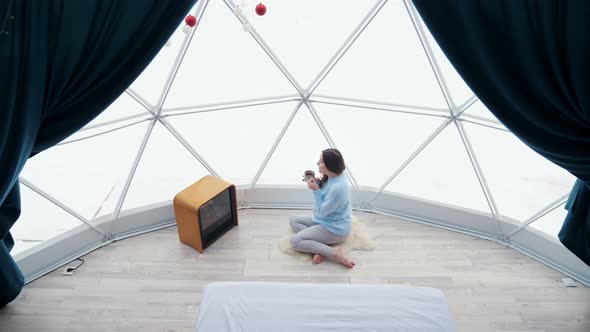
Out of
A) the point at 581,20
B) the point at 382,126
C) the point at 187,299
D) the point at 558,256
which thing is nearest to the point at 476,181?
the point at 558,256

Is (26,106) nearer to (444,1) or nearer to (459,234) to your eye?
(444,1)

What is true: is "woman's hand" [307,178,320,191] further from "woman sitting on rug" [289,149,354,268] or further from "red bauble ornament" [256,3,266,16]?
"red bauble ornament" [256,3,266,16]

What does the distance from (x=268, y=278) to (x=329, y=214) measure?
3.56 feet

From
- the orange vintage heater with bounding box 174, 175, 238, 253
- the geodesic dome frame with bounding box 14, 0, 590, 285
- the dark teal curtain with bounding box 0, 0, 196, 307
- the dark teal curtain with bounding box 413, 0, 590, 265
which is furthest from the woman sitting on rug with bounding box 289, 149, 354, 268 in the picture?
the dark teal curtain with bounding box 0, 0, 196, 307

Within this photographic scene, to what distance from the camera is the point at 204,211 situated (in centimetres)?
548

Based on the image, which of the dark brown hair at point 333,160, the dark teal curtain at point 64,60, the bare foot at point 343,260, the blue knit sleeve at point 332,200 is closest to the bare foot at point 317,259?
the bare foot at point 343,260

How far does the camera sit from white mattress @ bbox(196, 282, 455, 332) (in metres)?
3.63

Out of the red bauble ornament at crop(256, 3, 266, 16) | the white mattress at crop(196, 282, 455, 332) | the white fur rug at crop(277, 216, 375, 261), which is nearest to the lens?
the white mattress at crop(196, 282, 455, 332)

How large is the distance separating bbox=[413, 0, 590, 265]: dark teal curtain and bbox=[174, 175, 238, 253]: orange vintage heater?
10.6 ft

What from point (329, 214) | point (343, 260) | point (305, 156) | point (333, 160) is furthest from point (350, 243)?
point (305, 156)

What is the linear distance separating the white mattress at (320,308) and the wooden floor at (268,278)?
952mm

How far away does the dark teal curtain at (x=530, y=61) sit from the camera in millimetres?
3781

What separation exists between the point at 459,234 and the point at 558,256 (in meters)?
1.16

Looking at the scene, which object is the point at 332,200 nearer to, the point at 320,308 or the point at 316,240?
the point at 316,240
